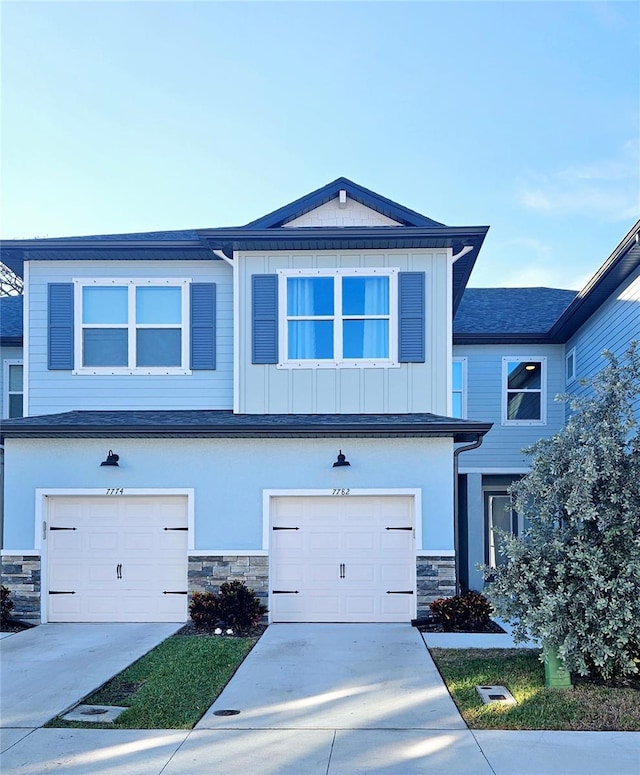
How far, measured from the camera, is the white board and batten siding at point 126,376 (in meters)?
10.9

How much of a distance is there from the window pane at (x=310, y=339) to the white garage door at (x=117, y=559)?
294 centimetres

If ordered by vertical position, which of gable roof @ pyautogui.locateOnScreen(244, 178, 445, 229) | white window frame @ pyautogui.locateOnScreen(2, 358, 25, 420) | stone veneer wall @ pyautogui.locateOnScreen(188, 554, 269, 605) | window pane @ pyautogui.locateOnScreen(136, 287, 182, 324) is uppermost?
gable roof @ pyautogui.locateOnScreen(244, 178, 445, 229)

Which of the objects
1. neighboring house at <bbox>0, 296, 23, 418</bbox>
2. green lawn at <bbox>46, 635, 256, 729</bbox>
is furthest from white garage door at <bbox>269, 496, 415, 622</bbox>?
neighboring house at <bbox>0, 296, 23, 418</bbox>

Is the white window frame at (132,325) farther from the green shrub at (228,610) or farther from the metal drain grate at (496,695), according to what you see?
the metal drain grate at (496,695)

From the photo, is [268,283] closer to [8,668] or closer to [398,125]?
[8,668]

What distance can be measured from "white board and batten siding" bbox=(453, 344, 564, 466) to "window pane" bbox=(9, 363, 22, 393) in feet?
29.9

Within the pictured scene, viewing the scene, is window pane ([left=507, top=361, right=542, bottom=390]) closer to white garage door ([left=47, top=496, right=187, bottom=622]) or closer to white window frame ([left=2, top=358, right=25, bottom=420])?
white garage door ([left=47, top=496, right=187, bottom=622])

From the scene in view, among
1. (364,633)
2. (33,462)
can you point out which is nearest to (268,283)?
(33,462)

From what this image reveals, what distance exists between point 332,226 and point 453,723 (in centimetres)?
790

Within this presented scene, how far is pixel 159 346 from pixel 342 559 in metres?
4.52

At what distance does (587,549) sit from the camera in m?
6.21

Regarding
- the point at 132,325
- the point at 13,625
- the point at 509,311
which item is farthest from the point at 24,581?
the point at 509,311

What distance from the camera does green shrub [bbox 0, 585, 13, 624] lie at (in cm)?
947

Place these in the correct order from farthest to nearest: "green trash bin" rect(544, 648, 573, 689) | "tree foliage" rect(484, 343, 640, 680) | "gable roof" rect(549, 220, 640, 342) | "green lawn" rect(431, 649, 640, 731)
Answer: "gable roof" rect(549, 220, 640, 342)
"green trash bin" rect(544, 648, 573, 689)
"tree foliage" rect(484, 343, 640, 680)
"green lawn" rect(431, 649, 640, 731)
